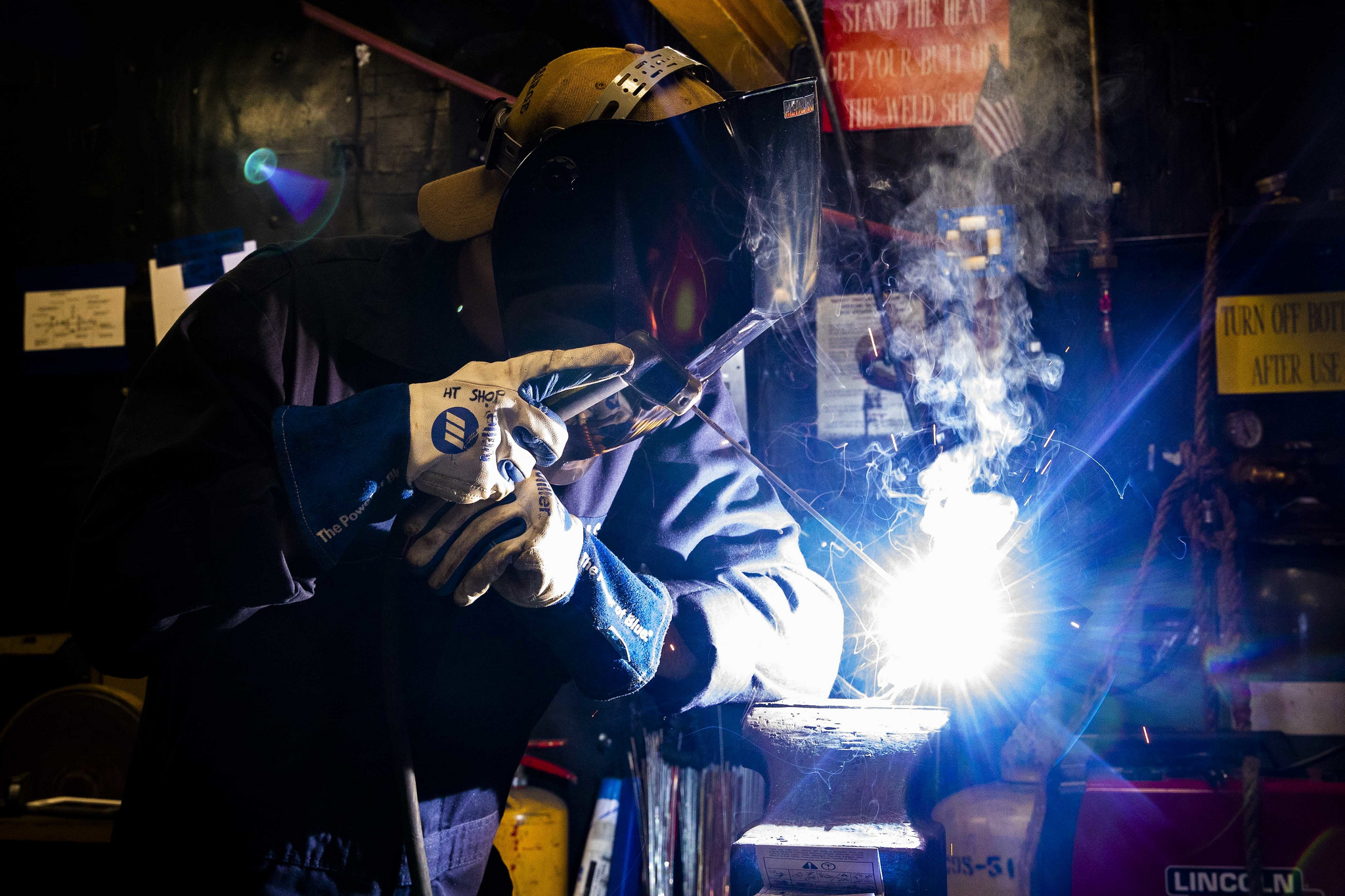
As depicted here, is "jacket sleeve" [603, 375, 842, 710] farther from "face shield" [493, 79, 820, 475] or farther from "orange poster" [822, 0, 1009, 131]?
"orange poster" [822, 0, 1009, 131]

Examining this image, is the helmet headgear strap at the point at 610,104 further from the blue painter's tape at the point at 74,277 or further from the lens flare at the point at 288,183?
the blue painter's tape at the point at 74,277

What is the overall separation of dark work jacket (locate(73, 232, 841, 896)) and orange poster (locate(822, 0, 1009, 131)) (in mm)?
1241

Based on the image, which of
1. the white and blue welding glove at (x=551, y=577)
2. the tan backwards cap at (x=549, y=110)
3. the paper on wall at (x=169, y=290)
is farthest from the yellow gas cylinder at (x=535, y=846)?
the paper on wall at (x=169, y=290)

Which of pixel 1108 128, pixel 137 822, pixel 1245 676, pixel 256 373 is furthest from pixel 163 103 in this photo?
pixel 1245 676

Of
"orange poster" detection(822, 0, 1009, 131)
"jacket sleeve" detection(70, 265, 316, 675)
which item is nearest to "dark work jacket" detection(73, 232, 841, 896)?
"jacket sleeve" detection(70, 265, 316, 675)

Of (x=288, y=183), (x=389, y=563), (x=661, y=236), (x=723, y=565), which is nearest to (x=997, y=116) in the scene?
(x=661, y=236)

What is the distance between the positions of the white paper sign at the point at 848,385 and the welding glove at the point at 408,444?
1.27 metres

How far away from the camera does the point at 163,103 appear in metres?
2.81

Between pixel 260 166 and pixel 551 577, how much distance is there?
2368 millimetres

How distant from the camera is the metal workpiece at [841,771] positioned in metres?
1.07

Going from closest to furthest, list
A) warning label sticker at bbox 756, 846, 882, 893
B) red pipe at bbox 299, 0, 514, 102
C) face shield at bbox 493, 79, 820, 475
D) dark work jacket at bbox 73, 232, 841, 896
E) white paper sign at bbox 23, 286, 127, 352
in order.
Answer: warning label sticker at bbox 756, 846, 882, 893
dark work jacket at bbox 73, 232, 841, 896
face shield at bbox 493, 79, 820, 475
red pipe at bbox 299, 0, 514, 102
white paper sign at bbox 23, 286, 127, 352

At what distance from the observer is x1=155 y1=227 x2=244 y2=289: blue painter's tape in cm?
274

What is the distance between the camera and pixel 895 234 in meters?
2.08

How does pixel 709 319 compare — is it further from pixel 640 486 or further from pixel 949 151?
pixel 949 151
